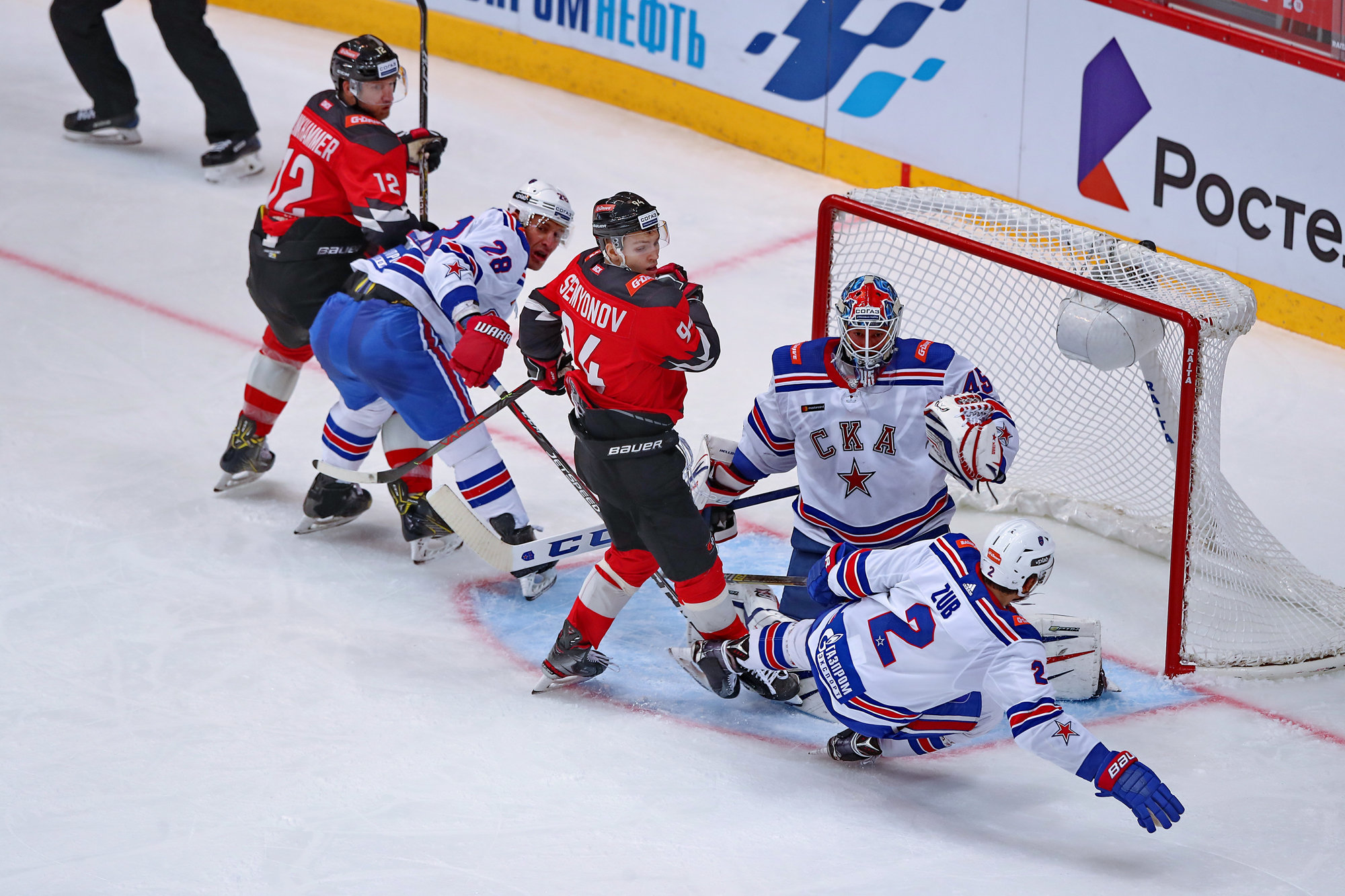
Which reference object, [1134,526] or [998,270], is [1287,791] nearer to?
[1134,526]

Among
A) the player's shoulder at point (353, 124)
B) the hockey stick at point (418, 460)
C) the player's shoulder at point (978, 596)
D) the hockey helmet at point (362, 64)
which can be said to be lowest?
the hockey stick at point (418, 460)

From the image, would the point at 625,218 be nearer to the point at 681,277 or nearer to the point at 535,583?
the point at 681,277

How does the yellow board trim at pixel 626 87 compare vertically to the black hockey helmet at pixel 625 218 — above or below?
below

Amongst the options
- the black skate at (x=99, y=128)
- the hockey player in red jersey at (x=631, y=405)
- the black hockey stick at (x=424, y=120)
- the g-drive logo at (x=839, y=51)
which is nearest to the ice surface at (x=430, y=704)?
the hockey player in red jersey at (x=631, y=405)

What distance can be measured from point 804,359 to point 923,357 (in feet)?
0.83

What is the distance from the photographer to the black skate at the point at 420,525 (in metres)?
4.23

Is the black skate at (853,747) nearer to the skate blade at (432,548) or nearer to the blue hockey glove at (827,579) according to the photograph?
the blue hockey glove at (827,579)

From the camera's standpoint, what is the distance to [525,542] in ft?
13.4

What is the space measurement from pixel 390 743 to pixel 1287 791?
1.86 m

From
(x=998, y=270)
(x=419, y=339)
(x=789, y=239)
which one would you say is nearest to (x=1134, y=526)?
(x=998, y=270)

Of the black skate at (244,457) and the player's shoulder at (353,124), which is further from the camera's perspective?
the black skate at (244,457)

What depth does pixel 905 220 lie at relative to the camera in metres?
3.96

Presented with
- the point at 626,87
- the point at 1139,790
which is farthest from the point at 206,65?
the point at 1139,790

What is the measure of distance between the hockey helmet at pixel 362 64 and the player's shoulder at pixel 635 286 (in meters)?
1.27
